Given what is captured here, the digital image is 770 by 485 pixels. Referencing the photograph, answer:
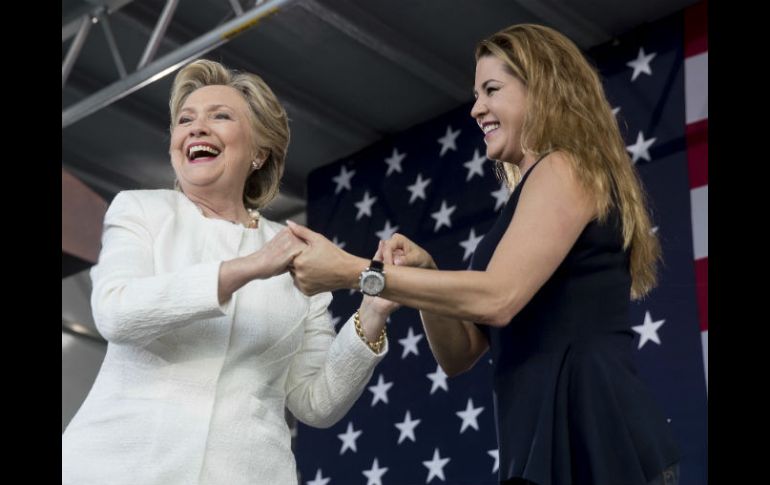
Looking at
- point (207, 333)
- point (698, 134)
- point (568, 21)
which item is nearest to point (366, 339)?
point (207, 333)

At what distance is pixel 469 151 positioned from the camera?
5707 millimetres

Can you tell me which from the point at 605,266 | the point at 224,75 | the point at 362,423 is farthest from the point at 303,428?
the point at 605,266

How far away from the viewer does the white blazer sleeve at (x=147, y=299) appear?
1870 millimetres

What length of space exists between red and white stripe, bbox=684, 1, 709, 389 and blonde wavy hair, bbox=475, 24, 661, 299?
8.84 ft

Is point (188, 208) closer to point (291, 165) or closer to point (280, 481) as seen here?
point (280, 481)

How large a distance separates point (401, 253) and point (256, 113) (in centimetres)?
44

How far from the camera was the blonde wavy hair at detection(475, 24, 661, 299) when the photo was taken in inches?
73.2

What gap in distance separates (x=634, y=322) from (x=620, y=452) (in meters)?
3.10

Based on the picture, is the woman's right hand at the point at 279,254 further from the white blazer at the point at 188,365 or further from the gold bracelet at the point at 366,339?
the gold bracelet at the point at 366,339

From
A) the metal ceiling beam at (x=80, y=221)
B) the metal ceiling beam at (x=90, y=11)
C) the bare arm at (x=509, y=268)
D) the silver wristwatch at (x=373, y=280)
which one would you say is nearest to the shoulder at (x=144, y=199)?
the bare arm at (x=509, y=268)

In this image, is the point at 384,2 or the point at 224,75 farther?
the point at 384,2

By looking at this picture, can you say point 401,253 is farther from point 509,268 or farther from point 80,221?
point 80,221

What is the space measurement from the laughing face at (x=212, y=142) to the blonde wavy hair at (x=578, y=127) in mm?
481

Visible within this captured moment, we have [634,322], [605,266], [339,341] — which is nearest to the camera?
[605,266]
